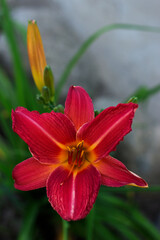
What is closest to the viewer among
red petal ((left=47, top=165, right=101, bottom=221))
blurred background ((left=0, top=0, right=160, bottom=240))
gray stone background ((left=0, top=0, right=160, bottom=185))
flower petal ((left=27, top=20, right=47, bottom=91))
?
red petal ((left=47, top=165, right=101, bottom=221))

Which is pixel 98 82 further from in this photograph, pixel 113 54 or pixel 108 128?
pixel 108 128

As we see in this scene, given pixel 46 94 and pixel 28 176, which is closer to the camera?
pixel 28 176

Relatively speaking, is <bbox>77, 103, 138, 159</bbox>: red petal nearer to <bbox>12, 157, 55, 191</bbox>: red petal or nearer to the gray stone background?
<bbox>12, 157, 55, 191</bbox>: red petal

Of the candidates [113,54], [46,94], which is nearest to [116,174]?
[46,94]

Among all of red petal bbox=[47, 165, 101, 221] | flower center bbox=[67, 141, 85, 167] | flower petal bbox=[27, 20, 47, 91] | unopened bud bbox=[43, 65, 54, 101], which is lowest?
red petal bbox=[47, 165, 101, 221]

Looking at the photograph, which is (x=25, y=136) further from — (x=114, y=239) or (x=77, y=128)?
(x=114, y=239)

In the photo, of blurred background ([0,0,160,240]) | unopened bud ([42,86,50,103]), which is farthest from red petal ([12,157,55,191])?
blurred background ([0,0,160,240])

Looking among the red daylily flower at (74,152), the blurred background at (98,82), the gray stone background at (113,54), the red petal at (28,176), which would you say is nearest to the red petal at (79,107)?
the red daylily flower at (74,152)
